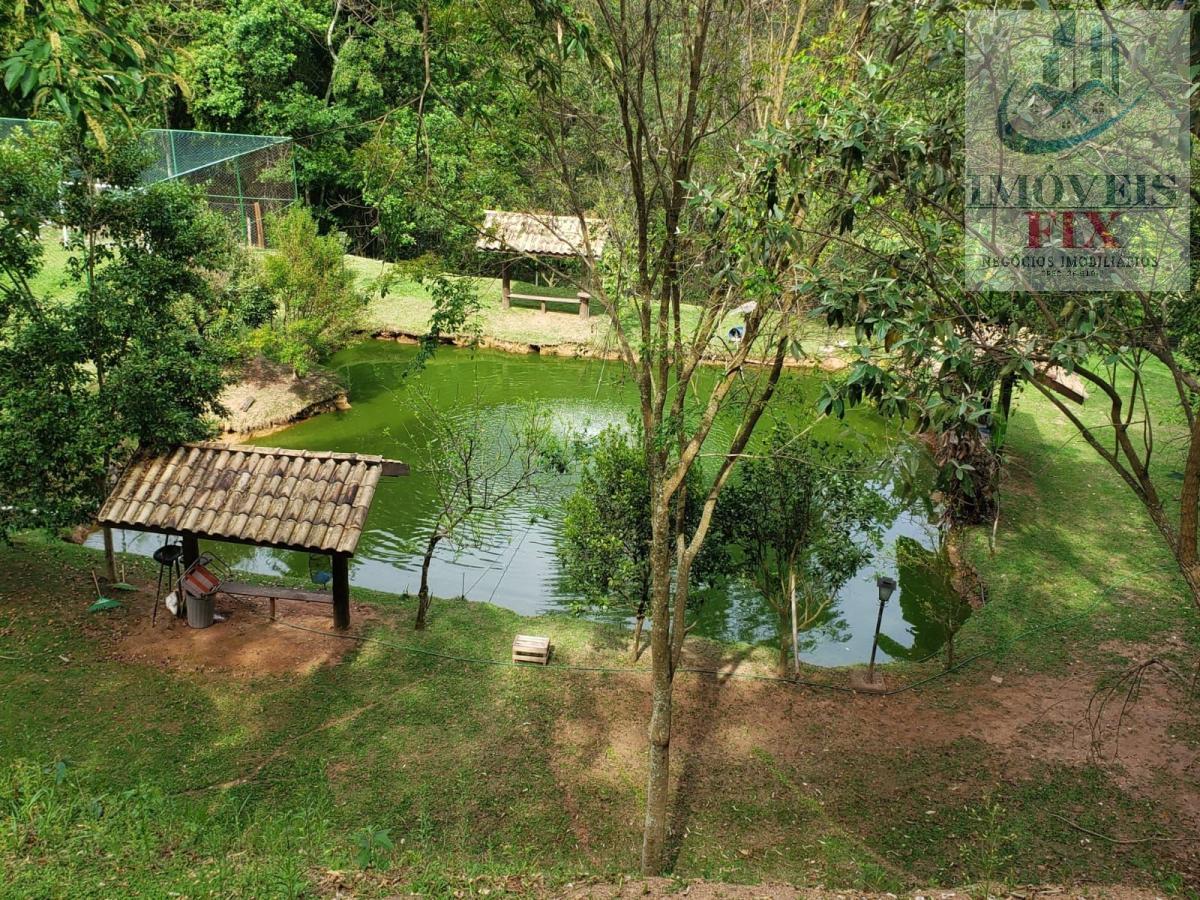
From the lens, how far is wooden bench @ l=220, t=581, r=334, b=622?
31.5 feet

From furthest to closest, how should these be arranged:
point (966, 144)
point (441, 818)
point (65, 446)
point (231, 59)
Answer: point (231, 59)
point (65, 446)
point (441, 818)
point (966, 144)

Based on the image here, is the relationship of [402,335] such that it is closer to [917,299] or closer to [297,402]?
[297,402]

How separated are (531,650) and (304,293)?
10.4 m

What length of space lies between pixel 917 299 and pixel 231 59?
77.4 feet

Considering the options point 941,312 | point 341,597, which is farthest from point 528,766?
point 941,312

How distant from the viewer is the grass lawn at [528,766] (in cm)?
598

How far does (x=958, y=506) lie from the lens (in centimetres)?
1245

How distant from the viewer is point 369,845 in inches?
240

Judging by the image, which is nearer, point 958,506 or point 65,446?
point 65,446

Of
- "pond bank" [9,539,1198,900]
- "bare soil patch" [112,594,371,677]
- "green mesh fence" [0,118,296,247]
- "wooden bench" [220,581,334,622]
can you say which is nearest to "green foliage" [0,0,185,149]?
"pond bank" [9,539,1198,900]

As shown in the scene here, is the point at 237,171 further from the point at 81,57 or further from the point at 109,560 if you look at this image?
the point at 81,57

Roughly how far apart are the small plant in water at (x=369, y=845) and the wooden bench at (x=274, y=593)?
345cm

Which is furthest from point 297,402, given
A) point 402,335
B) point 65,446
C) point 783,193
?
point 783,193

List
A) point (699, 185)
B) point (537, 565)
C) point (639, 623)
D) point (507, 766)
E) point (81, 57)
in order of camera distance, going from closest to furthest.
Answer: point (81, 57) < point (699, 185) < point (507, 766) < point (639, 623) < point (537, 565)
